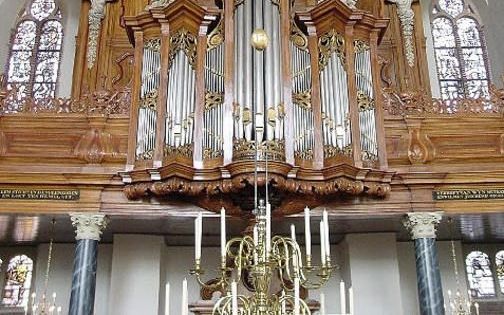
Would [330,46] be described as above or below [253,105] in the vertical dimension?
above

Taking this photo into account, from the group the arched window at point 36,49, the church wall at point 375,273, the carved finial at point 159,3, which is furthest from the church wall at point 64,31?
the church wall at point 375,273

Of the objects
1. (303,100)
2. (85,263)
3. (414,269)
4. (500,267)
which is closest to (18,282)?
(85,263)

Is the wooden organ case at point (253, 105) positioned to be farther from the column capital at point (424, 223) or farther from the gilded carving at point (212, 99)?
the column capital at point (424, 223)

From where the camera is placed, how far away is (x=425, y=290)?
10.3m

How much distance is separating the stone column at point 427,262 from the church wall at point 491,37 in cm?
583

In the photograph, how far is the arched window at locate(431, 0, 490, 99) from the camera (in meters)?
16.0

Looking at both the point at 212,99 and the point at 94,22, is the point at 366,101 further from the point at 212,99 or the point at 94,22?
the point at 94,22

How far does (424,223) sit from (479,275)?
14.5ft

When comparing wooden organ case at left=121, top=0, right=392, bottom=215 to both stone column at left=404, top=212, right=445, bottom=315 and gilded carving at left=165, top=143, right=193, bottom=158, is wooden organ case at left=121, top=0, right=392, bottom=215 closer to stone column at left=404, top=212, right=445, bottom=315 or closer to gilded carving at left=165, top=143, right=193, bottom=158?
gilded carving at left=165, top=143, right=193, bottom=158

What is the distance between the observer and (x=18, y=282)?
1387 cm

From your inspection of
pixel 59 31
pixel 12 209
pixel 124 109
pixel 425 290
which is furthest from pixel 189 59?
pixel 59 31

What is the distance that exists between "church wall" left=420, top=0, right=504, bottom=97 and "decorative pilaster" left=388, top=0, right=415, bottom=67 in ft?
4.29

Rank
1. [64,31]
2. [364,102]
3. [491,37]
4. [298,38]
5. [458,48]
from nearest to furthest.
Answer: [364,102], [298,38], [491,37], [458,48], [64,31]

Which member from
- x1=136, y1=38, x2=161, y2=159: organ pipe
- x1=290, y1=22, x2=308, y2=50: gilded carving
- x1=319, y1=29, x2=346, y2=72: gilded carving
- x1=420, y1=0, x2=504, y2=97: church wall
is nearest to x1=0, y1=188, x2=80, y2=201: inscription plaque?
x1=136, y1=38, x2=161, y2=159: organ pipe
